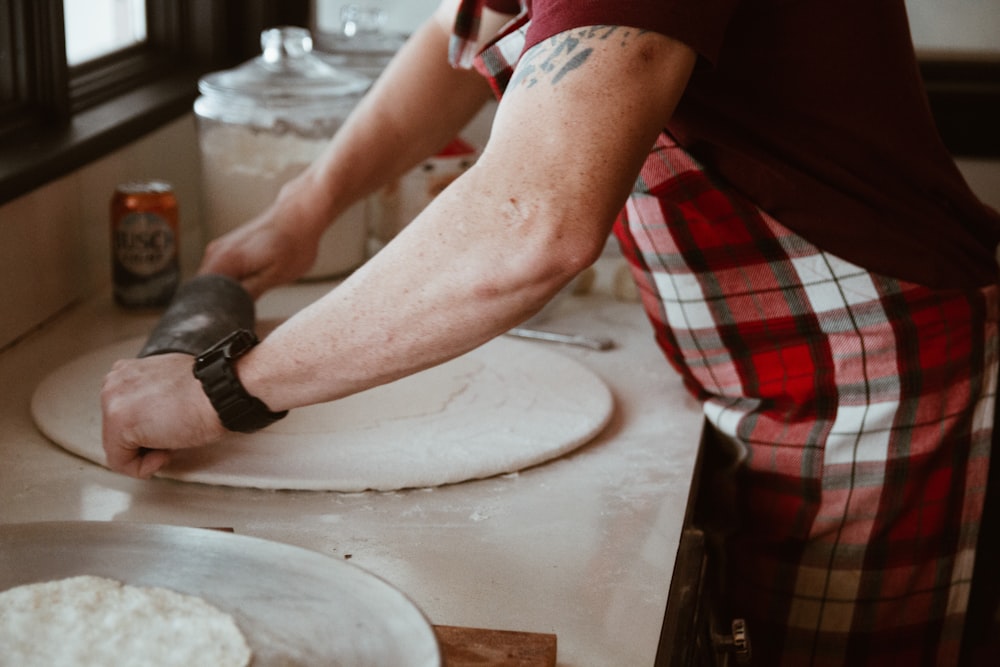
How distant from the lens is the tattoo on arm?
728mm

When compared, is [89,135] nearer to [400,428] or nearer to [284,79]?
[284,79]

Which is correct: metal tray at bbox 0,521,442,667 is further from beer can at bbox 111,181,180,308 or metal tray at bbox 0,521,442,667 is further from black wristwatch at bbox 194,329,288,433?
beer can at bbox 111,181,180,308

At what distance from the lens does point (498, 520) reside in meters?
0.92

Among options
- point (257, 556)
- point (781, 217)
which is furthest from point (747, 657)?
point (257, 556)

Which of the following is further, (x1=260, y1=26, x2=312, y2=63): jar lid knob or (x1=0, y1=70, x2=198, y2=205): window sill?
(x1=260, y1=26, x2=312, y2=63): jar lid knob

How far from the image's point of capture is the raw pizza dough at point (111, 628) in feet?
2.01

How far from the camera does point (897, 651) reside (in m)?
1.20

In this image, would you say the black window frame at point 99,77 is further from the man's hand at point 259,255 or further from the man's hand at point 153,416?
the man's hand at point 153,416

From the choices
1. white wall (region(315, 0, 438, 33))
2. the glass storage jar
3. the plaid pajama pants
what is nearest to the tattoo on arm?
the plaid pajama pants

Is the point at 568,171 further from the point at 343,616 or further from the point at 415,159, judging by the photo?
the point at 415,159

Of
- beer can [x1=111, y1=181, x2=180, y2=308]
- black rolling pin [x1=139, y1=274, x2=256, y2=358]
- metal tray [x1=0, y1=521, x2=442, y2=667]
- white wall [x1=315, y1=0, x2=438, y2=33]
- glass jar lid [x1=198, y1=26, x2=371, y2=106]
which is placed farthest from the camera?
white wall [x1=315, y1=0, x2=438, y2=33]

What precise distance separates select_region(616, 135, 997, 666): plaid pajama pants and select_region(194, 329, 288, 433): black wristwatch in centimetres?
41

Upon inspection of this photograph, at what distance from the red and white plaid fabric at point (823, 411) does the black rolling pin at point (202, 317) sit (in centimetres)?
35

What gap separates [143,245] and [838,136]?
32.1 inches
